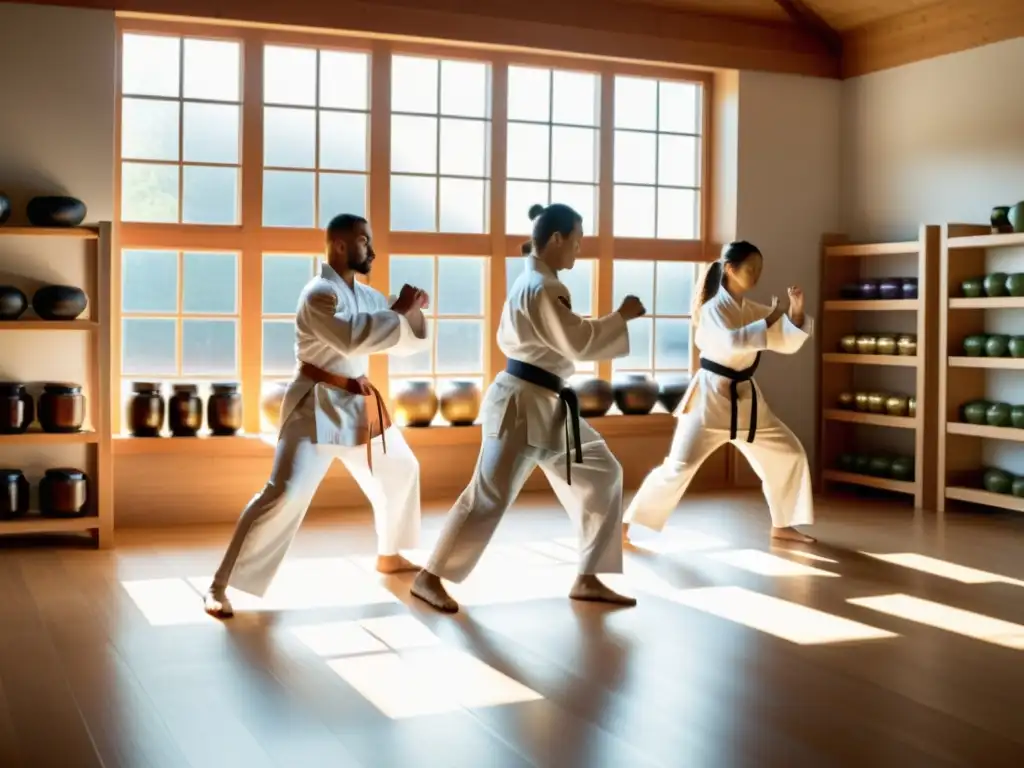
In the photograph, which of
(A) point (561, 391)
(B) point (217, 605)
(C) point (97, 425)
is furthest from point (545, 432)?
(C) point (97, 425)

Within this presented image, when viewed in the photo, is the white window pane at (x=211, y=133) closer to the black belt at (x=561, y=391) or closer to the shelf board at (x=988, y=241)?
the black belt at (x=561, y=391)

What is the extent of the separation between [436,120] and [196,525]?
250cm

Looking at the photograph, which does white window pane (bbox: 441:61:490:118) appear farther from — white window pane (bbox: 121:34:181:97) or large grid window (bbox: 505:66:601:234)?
white window pane (bbox: 121:34:181:97)

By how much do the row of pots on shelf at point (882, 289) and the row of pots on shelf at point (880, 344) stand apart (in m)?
0.22

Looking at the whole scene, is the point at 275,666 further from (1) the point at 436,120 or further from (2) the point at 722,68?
(2) the point at 722,68

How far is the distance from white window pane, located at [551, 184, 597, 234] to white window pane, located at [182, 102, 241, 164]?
72.4 inches

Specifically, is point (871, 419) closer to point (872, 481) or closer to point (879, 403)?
point (879, 403)

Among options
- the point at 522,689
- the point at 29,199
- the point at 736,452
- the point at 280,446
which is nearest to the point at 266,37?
the point at 29,199

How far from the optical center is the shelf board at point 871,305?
663 centimetres

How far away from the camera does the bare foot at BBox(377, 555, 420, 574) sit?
475 cm

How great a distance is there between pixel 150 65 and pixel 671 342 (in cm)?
333

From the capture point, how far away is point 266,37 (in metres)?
6.25

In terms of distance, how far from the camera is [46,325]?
5.20 m

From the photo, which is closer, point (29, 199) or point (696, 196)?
point (29, 199)
